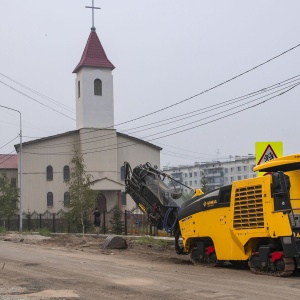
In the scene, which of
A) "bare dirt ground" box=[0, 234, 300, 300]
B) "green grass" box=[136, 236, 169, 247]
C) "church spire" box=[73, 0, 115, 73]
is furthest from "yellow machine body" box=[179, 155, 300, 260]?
"church spire" box=[73, 0, 115, 73]

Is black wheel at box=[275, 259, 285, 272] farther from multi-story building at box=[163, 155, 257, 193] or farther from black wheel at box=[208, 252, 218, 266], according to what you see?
multi-story building at box=[163, 155, 257, 193]

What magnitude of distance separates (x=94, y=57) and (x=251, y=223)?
5327 centimetres

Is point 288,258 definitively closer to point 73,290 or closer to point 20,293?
point 73,290

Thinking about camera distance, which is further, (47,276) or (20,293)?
(47,276)

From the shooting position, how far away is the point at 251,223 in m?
14.8

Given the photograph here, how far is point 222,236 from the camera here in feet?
51.9

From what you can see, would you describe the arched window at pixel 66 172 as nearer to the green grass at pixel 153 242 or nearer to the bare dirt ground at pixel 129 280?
the green grass at pixel 153 242

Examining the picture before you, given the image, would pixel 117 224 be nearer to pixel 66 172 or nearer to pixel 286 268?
pixel 286 268

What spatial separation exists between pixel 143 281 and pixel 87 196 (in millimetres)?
27999

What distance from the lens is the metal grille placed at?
14.6m

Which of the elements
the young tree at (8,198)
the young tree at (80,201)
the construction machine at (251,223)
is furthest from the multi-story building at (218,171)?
the construction machine at (251,223)

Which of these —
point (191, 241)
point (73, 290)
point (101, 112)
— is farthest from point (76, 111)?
point (73, 290)

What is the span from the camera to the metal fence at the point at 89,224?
3404 cm

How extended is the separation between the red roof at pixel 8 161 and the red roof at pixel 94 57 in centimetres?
1508
